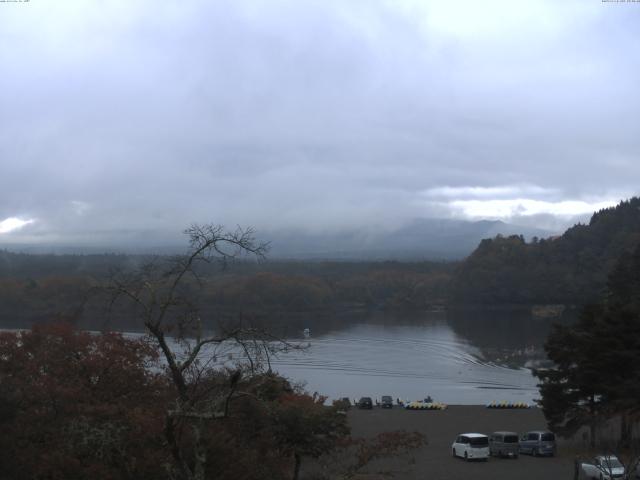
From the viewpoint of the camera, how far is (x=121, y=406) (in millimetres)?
6621

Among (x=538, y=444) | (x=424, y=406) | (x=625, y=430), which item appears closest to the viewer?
(x=625, y=430)

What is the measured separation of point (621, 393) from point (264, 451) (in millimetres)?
7069

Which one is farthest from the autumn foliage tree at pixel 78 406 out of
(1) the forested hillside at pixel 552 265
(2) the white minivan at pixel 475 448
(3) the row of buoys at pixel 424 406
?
(1) the forested hillside at pixel 552 265

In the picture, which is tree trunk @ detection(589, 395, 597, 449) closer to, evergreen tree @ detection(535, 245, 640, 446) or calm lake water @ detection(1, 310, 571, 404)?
evergreen tree @ detection(535, 245, 640, 446)

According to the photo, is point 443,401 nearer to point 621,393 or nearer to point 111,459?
point 621,393

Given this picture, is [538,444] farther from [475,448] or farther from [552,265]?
[552,265]

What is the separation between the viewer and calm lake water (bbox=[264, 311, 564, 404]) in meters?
24.8

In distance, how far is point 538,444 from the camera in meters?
12.3

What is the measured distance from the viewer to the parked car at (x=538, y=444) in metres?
12.2

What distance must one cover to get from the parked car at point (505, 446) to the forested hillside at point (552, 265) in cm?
4094

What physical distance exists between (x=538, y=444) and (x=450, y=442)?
1899mm

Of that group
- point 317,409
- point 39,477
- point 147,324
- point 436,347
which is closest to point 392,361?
point 436,347

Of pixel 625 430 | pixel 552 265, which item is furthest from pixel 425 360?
pixel 552 265

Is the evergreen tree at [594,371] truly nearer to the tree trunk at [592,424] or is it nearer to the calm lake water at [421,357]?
the tree trunk at [592,424]
